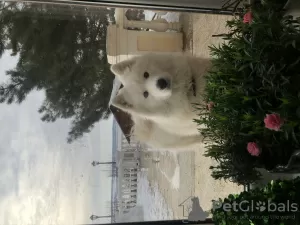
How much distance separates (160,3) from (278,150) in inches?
34.2

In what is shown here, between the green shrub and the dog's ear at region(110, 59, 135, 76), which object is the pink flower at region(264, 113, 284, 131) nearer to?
the green shrub

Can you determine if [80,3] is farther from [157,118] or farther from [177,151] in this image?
[177,151]

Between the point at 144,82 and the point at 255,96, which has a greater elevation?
the point at 144,82

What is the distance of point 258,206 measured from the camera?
47.4 inches

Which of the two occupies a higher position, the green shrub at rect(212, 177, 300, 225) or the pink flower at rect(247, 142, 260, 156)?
the pink flower at rect(247, 142, 260, 156)

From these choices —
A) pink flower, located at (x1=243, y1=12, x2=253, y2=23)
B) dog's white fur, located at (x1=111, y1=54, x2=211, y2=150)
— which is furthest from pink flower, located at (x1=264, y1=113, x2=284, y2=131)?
dog's white fur, located at (x1=111, y1=54, x2=211, y2=150)

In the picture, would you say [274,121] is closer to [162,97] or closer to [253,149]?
[253,149]

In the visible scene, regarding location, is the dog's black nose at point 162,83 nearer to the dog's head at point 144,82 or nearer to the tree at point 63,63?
the dog's head at point 144,82

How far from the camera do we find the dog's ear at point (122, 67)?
2010 mm

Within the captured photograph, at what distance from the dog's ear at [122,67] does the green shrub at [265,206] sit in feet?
3.15

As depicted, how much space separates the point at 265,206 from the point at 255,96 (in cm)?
35

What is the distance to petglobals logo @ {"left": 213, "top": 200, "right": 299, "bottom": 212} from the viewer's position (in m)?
1.14

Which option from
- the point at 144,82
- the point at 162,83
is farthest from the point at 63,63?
the point at 162,83

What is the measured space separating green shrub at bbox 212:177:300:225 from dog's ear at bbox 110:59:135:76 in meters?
0.96
